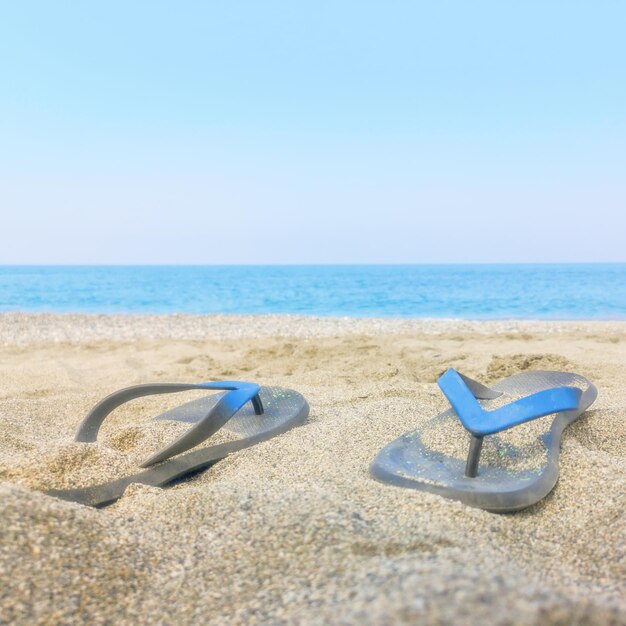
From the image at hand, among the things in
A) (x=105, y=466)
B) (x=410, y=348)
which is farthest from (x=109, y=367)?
(x=105, y=466)

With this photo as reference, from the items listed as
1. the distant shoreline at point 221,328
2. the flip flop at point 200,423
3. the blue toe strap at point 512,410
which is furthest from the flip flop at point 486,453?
the distant shoreline at point 221,328

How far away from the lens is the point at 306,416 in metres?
2.45

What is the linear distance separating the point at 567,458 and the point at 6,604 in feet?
5.14

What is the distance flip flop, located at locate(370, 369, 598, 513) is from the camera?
1.50 metres

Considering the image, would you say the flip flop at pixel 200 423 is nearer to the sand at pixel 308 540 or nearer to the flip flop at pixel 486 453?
the sand at pixel 308 540

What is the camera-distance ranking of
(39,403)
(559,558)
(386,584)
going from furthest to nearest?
(39,403)
(559,558)
(386,584)

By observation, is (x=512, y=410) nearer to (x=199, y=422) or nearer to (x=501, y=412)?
(x=501, y=412)

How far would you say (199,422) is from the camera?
74.1 inches

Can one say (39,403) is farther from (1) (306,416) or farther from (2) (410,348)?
(2) (410,348)

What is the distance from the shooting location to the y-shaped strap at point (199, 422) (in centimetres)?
187

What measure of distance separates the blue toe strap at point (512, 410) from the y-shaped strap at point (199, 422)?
2.61 feet

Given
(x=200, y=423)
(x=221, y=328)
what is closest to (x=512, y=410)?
(x=200, y=423)

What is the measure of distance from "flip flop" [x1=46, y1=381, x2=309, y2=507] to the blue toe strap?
80cm

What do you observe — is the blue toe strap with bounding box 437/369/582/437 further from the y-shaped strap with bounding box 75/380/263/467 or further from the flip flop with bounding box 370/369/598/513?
the y-shaped strap with bounding box 75/380/263/467
